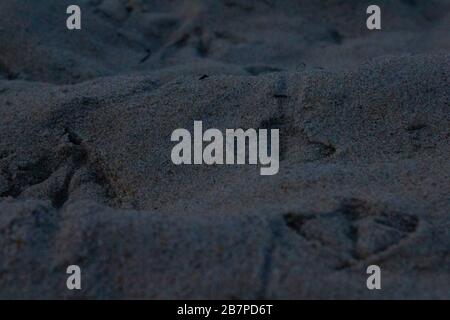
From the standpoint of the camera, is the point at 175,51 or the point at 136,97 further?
the point at 175,51

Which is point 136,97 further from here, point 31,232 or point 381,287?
point 381,287

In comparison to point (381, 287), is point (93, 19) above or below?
above

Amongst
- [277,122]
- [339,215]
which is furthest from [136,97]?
[339,215]

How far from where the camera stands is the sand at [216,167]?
120cm

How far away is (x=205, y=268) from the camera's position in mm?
1188

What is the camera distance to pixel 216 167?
1.71m

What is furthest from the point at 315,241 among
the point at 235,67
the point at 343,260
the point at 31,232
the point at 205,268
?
the point at 235,67

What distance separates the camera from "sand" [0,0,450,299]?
47.4 inches

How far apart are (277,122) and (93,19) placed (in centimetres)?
161
